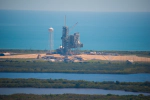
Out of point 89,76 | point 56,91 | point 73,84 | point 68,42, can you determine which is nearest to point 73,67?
point 89,76

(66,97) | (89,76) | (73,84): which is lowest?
(66,97)

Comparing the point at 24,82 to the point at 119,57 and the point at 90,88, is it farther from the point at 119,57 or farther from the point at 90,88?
the point at 119,57

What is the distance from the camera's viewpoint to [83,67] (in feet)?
113

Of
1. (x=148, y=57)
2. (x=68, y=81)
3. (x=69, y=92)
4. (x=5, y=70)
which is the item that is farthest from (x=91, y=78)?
(x=148, y=57)

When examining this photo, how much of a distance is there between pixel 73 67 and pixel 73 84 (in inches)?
236

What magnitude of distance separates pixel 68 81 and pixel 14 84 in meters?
3.63

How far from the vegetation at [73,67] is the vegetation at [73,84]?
3.77 metres

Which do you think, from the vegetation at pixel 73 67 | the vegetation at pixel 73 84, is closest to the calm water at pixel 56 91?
the vegetation at pixel 73 84

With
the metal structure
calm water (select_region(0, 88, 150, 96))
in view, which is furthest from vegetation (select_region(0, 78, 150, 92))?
the metal structure

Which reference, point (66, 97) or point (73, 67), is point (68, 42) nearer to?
point (73, 67)

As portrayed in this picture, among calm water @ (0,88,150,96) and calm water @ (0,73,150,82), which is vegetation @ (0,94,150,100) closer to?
calm water @ (0,88,150,96)

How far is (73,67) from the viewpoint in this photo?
34.5 m

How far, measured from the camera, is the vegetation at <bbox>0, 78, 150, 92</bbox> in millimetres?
28078

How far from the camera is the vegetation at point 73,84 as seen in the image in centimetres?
2808
